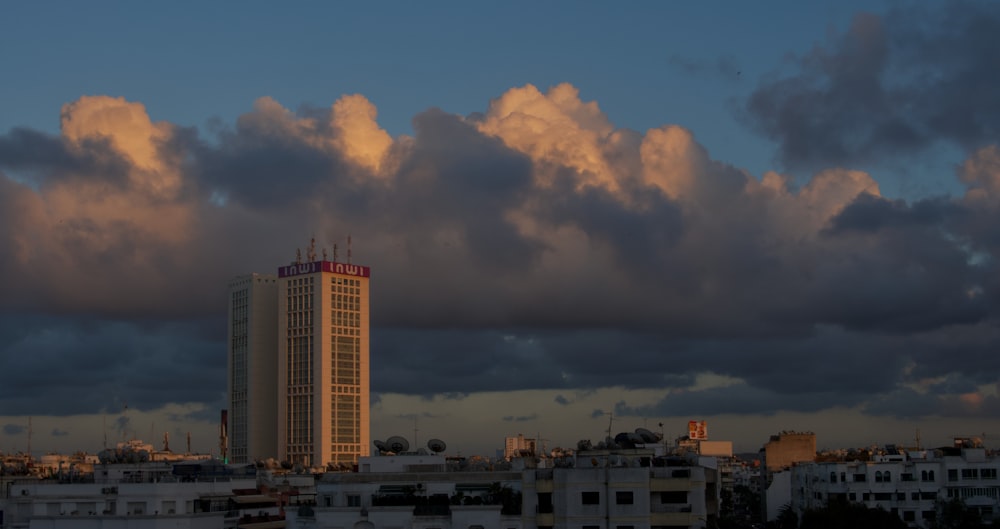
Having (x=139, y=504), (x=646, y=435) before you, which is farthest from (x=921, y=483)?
(x=139, y=504)

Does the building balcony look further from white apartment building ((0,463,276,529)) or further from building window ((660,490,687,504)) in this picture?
white apartment building ((0,463,276,529))

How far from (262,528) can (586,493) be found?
37755 millimetres

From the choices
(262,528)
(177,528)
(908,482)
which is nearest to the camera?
(177,528)

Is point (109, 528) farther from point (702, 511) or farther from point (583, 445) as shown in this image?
point (702, 511)

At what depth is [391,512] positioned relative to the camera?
115 meters

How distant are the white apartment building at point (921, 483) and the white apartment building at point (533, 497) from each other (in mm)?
52338

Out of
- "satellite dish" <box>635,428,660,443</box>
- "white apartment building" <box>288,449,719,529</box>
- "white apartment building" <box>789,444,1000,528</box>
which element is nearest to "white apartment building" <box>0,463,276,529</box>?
"white apartment building" <box>288,449,719,529</box>

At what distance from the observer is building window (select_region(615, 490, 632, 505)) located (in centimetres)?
11138

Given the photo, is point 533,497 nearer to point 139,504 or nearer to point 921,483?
point 139,504

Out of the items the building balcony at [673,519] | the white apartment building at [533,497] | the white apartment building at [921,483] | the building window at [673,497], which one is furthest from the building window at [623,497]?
the white apartment building at [921,483]

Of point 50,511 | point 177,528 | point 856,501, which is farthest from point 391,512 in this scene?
point 856,501

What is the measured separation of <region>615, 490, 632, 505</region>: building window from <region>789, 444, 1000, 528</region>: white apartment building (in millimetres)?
55428

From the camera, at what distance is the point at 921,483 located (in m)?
169

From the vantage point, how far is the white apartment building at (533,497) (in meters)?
112
